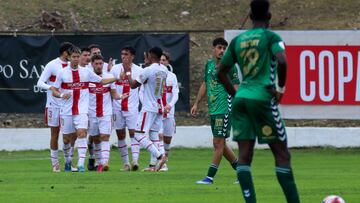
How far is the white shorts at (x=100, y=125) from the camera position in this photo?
2208 cm

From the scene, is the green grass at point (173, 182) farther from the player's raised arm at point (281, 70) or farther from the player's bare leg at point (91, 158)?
the player's raised arm at point (281, 70)

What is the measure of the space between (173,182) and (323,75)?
11.8 metres

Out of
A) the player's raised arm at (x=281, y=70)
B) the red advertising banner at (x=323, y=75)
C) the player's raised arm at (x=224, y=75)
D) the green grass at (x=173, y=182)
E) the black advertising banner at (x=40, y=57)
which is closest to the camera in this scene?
the player's raised arm at (x=281, y=70)

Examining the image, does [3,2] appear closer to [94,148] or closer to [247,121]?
[94,148]

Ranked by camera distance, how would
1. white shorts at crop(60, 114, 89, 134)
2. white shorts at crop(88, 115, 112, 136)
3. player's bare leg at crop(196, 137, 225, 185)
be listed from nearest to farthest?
player's bare leg at crop(196, 137, 225, 185) < white shorts at crop(60, 114, 89, 134) < white shorts at crop(88, 115, 112, 136)

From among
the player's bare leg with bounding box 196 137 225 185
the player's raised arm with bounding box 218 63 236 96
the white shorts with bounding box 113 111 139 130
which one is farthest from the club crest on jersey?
the white shorts with bounding box 113 111 139 130

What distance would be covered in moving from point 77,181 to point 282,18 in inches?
823

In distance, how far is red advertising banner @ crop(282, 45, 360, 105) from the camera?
2848cm

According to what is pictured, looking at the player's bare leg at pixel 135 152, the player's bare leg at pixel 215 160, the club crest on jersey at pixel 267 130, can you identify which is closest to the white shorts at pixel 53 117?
the player's bare leg at pixel 135 152

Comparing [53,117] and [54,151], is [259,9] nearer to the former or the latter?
[54,151]

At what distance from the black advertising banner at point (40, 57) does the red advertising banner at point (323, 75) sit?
2855 millimetres

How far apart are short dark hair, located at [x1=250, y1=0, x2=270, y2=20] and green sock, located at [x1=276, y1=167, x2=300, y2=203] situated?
1678mm

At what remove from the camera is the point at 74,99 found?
21.7 metres

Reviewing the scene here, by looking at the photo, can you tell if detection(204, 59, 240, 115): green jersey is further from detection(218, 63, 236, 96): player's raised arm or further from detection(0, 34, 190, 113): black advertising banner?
detection(0, 34, 190, 113): black advertising banner
